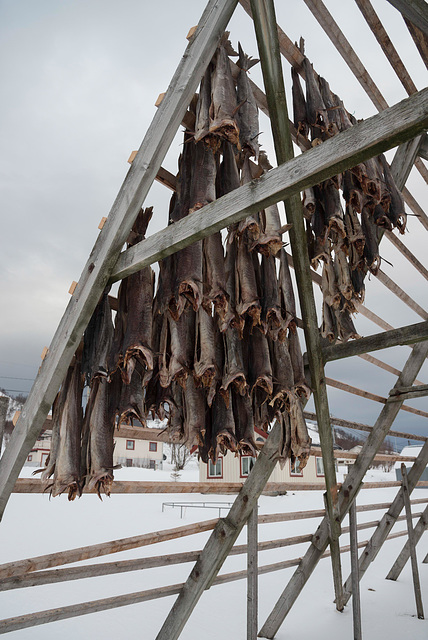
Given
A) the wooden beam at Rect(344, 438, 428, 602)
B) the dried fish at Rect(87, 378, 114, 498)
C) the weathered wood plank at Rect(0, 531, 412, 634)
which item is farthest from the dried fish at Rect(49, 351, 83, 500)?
the wooden beam at Rect(344, 438, 428, 602)

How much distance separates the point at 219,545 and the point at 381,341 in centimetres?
185

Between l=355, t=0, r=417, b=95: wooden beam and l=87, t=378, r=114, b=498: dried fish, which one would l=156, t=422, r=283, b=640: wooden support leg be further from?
l=355, t=0, r=417, b=95: wooden beam

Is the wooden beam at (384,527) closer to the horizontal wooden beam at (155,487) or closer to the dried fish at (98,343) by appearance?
the horizontal wooden beam at (155,487)

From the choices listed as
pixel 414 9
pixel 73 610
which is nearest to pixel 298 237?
pixel 414 9

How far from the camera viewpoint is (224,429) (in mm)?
2207

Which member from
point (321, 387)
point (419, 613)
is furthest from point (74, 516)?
point (321, 387)

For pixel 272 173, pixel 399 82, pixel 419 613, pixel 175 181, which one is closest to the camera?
pixel 272 173

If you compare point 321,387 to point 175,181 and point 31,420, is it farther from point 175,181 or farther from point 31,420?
point 31,420

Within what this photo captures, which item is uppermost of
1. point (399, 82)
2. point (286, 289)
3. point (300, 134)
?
point (399, 82)

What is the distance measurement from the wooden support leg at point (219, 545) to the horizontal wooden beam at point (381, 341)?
26.4 inches

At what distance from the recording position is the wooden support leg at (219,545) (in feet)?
10.0

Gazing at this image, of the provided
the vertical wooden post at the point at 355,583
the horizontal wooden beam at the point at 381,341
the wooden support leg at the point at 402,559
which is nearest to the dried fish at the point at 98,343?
the horizontal wooden beam at the point at 381,341

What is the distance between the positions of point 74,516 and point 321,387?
42.4ft

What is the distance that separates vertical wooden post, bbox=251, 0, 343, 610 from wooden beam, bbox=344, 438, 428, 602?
5.65 ft
